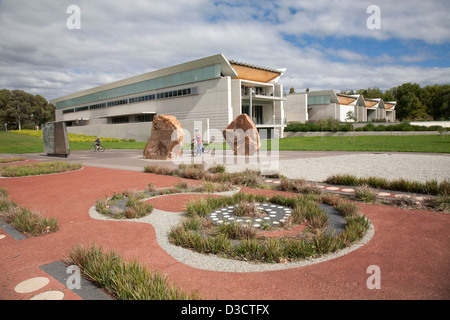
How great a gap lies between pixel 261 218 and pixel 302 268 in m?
2.23

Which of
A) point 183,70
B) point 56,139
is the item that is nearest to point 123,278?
point 56,139

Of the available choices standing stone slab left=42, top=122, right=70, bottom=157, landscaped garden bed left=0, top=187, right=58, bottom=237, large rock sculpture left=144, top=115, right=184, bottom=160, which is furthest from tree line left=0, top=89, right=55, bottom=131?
landscaped garden bed left=0, top=187, right=58, bottom=237

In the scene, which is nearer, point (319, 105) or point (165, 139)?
point (165, 139)

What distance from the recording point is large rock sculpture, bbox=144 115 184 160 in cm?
1995

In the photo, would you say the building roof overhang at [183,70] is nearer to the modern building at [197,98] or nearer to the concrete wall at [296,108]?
the modern building at [197,98]

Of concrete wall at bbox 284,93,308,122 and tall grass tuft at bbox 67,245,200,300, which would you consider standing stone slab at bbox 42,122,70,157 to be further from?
concrete wall at bbox 284,93,308,122

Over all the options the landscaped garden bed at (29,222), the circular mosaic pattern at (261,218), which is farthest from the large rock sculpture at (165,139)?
the landscaped garden bed at (29,222)

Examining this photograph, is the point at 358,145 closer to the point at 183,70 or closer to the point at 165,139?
the point at 165,139

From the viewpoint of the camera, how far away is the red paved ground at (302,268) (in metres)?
3.19

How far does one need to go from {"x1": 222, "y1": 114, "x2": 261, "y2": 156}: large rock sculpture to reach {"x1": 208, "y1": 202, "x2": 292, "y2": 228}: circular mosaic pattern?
14468 millimetres

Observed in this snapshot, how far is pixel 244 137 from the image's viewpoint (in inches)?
843

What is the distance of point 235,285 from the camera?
337 centimetres
